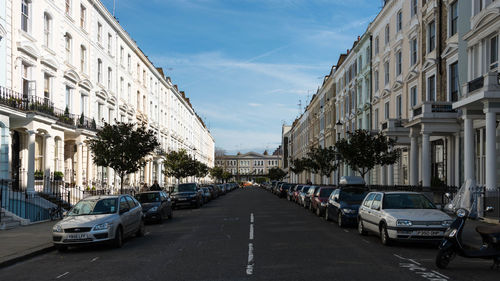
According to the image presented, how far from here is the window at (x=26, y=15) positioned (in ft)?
73.3

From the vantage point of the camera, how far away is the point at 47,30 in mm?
25047

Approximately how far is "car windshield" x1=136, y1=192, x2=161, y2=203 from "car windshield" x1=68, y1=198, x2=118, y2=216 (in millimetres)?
6909

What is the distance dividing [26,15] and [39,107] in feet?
14.7

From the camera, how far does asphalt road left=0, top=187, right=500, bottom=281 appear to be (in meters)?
8.70

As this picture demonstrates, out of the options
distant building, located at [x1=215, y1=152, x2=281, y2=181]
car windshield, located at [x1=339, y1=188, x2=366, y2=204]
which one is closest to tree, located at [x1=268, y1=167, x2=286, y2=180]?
distant building, located at [x1=215, y1=152, x2=281, y2=181]

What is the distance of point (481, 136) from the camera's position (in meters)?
21.5

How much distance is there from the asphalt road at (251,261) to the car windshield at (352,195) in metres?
3.51

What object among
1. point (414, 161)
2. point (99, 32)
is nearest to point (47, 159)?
point (99, 32)

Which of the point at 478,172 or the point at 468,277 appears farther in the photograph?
the point at 478,172

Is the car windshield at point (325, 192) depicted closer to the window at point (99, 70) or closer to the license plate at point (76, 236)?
the license plate at point (76, 236)

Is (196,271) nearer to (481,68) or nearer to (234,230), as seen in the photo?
(234,230)

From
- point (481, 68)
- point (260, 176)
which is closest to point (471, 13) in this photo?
point (481, 68)

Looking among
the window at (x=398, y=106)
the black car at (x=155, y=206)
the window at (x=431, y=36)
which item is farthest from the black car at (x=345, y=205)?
the window at (x=398, y=106)

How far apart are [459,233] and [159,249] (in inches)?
282
